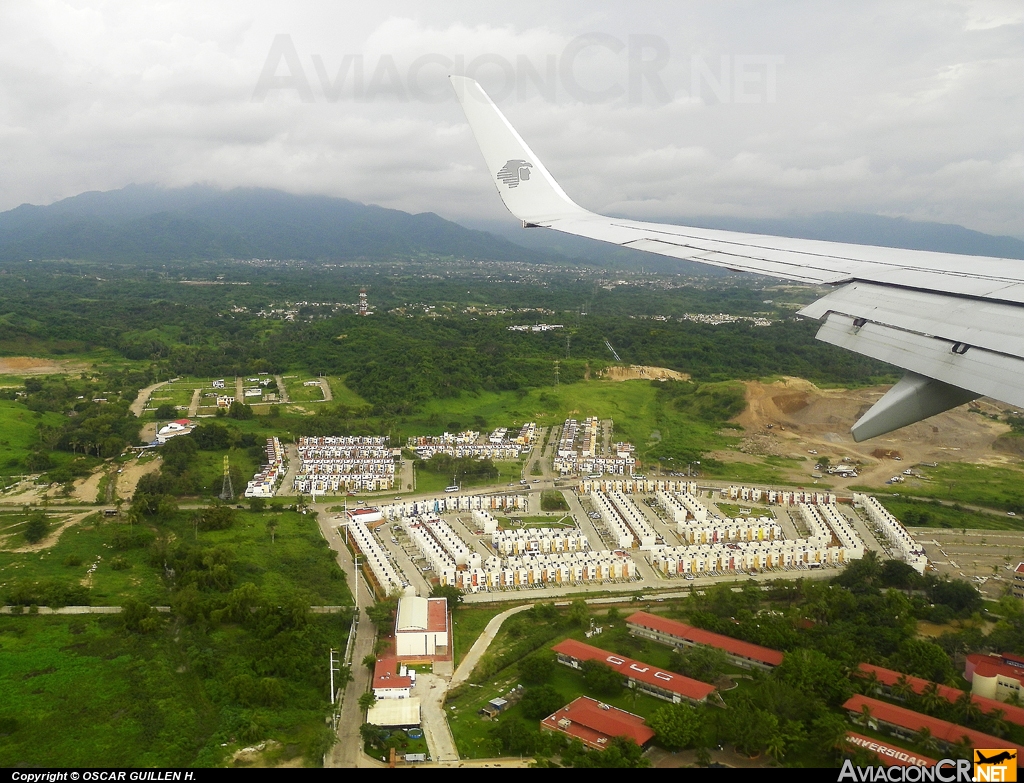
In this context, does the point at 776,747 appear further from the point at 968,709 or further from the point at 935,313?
the point at 935,313

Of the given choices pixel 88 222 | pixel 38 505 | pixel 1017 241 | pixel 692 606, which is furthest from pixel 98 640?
pixel 88 222

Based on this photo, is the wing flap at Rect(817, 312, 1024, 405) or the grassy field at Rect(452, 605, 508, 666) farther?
the grassy field at Rect(452, 605, 508, 666)

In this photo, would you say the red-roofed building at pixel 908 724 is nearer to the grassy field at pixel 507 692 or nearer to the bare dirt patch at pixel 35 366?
the grassy field at pixel 507 692

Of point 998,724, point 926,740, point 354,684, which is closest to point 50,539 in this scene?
point 354,684

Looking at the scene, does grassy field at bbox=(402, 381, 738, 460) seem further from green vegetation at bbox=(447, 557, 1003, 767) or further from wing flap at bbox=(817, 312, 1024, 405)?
wing flap at bbox=(817, 312, 1024, 405)

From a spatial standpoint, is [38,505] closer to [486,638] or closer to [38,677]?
[38,677]

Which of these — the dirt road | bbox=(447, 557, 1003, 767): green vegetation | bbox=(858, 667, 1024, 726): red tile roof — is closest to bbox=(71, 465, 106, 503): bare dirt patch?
the dirt road
